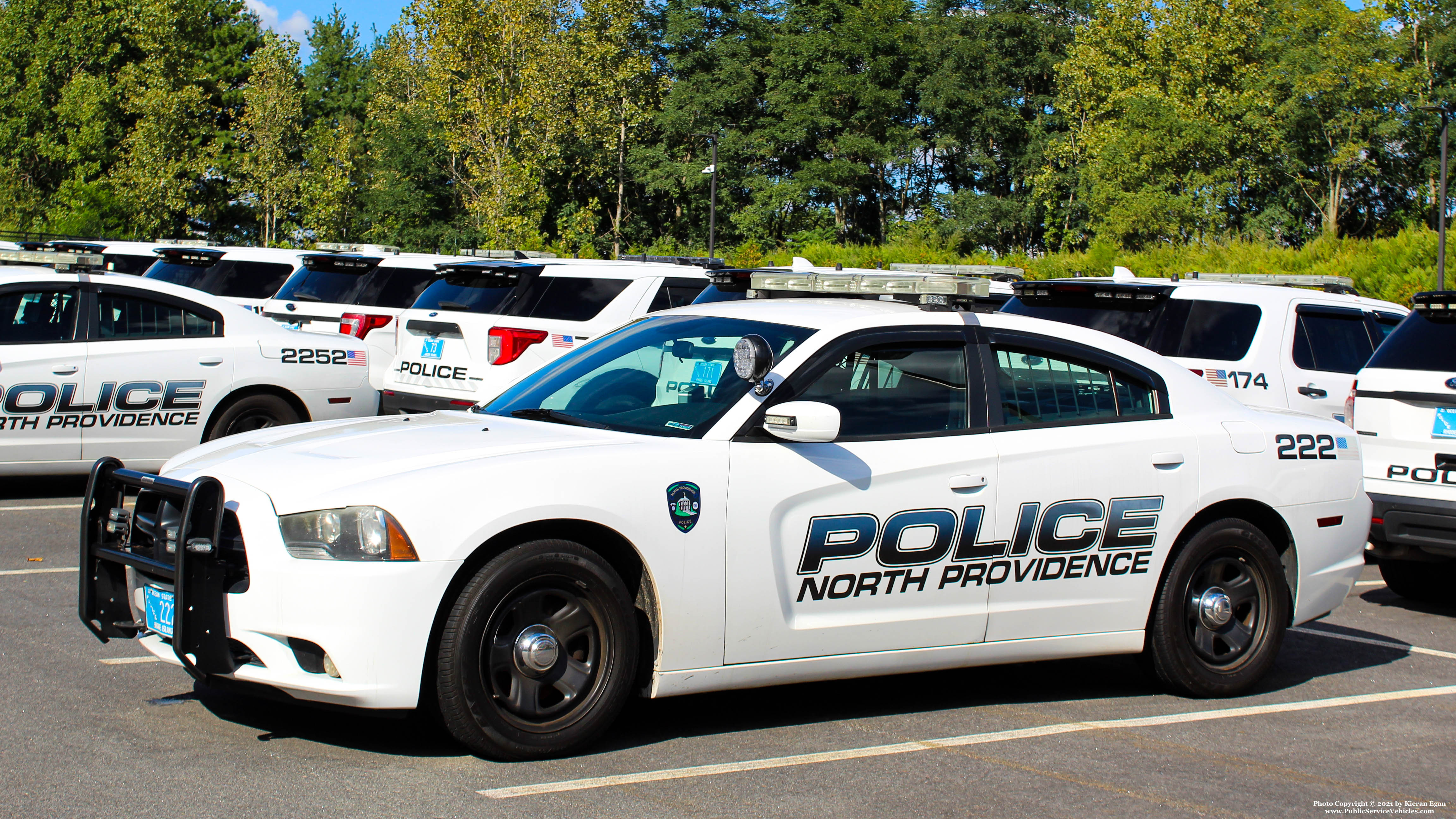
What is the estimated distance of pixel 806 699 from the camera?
5.81 m

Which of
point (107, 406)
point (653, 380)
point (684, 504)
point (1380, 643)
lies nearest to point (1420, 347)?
point (1380, 643)

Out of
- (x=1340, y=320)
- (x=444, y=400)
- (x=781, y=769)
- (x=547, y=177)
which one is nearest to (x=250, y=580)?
(x=781, y=769)

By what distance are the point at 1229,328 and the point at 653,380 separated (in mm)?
6261

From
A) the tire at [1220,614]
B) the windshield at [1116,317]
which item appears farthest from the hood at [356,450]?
the windshield at [1116,317]

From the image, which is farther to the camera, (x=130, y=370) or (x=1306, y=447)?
(x=130, y=370)

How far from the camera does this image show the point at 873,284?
20.3ft

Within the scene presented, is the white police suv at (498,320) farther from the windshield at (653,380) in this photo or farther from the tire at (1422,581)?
the tire at (1422,581)

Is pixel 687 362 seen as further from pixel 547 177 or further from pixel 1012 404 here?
pixel 547 177

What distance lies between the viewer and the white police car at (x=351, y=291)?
1411 cm

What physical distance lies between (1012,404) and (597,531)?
193 cm

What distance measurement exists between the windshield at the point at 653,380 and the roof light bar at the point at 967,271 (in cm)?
314

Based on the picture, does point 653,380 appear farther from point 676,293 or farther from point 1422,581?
point 676,293

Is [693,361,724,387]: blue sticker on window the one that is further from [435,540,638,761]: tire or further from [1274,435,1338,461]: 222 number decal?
[1274,435,1338,461]: 222 number decal

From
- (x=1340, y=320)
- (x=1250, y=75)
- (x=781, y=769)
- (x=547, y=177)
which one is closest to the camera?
(x=781, y=769)
